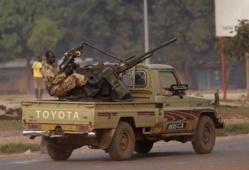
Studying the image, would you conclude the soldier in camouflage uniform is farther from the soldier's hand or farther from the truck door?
the truck door

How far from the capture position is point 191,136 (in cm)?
1973

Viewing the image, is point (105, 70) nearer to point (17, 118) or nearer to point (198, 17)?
point (17, 118)

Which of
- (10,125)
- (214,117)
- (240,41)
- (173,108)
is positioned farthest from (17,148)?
(240,41)

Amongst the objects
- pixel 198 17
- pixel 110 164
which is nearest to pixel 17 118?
pixel 110 164

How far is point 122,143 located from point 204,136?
9.16 ft

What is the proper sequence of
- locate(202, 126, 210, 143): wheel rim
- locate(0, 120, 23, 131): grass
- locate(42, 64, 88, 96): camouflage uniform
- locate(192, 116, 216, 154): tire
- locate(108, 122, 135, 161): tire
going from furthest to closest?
locate(0, 120, 23, 131): grass → locate(202, 126, 210, 143): wheel rim → locate(192, 116, 216, 154): tire → locate(42, 64, 88, 96): camouflage uniform → locate(108, 122, 135, 161): tire

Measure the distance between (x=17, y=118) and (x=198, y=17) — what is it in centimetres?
3943

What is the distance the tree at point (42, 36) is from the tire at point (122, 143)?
4612cm

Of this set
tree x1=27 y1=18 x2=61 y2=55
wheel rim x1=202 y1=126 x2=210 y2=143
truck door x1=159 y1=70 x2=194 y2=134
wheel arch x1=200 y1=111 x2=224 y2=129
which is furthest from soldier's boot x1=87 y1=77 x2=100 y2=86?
tree x1=27 y1=18 x2=61 y2=55

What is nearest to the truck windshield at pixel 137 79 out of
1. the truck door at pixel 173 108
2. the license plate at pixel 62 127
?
the truck door at pixel 173 108

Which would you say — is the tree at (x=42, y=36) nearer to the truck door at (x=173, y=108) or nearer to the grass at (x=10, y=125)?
the grass at (x=10, y=125)

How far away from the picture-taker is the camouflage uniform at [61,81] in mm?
18109

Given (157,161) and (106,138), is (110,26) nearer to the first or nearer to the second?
(157,161)

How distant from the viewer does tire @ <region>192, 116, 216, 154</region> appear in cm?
1975
